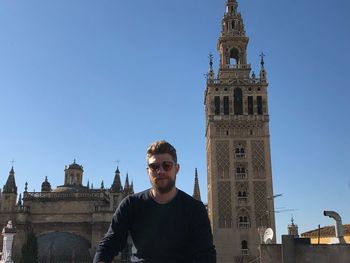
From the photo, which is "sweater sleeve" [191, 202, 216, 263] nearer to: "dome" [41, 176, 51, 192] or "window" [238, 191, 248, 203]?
"window" [238, 191, 248, 203]

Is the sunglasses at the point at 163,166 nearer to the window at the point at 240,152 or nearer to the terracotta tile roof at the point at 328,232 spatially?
the terracotta tile roof at the point at 328,232

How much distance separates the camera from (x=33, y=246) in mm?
37469

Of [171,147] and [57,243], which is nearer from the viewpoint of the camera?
[171,147]

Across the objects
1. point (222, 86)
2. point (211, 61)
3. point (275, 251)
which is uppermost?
point (211, 61)

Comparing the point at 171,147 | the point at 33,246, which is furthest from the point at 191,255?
the point at 33,246

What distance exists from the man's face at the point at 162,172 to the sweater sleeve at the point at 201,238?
26 centimetres

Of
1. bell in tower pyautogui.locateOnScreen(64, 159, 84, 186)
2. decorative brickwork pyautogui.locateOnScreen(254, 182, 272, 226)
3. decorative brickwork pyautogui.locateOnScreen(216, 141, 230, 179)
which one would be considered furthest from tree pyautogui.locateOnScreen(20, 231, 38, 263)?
decorative brickwork pyautogui.locateOnScreen(254, 182, 272, 226)

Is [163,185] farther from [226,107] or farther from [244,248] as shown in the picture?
[226,107]

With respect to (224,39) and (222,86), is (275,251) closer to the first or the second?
(222,86)

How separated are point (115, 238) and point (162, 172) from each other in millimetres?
548

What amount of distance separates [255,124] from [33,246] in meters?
23.2

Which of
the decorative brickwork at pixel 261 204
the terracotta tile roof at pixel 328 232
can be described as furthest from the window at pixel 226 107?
the terracotta tile roof at pixel 328 232

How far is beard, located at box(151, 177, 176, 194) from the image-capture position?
10.3 ft

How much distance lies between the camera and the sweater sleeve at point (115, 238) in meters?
3.06
